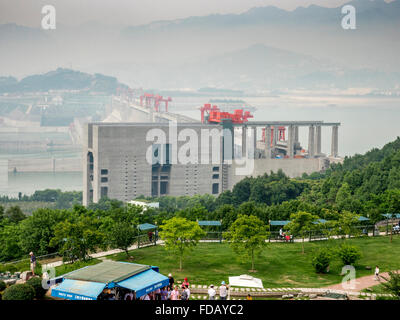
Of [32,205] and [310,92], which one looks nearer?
[32,205]

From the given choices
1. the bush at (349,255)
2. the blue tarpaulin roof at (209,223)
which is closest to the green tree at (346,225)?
the bush at (349,255)

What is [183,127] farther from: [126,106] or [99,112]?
[99,112]

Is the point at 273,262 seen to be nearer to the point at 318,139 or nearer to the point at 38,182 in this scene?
the point at 318,139

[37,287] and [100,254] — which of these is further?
[100,254]

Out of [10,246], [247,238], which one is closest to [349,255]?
[247,238]

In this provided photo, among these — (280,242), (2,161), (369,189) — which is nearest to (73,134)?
(2,161)

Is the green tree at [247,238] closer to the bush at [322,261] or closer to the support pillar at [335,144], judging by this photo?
the bush at [322,261]
